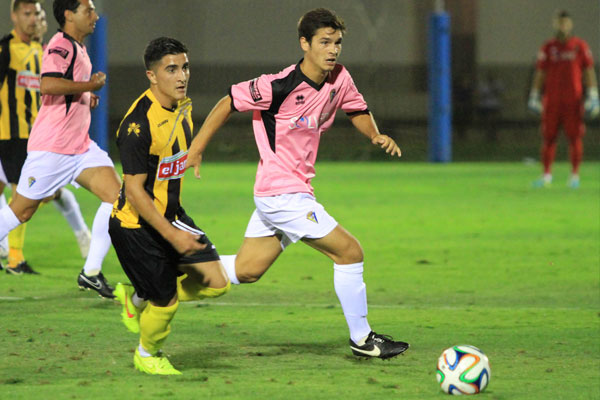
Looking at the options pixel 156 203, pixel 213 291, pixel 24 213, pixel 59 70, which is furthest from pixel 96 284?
pixel 156 203

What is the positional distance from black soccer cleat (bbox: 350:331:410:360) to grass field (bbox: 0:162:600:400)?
5 cm

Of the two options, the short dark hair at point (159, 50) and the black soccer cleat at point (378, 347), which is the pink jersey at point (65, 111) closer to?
the short dark hair at point (159, 50)

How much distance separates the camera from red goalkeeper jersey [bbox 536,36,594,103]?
16281mm

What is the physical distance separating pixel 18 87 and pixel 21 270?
1497 mm

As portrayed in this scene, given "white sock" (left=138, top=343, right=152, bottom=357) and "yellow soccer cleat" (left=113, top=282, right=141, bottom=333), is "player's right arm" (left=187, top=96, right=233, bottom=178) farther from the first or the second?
"white sock" (left=138, top=343, right=152, bottom=357)

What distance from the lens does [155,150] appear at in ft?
17.2

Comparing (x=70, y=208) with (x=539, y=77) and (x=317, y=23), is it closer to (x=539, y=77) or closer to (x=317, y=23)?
(x=317, y=23)

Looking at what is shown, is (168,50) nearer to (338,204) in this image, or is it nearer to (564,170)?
(338,204)

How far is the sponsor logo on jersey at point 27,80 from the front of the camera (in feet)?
28.2

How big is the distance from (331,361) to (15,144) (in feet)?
13.2

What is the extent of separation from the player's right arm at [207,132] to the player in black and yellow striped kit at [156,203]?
1.16 feet

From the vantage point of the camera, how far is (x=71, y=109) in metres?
7.70

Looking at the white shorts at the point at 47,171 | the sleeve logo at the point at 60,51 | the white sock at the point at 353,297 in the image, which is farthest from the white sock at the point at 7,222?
the white sock at the point at 353,297

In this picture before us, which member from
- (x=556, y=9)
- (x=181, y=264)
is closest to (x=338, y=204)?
(x=181, y=264)
